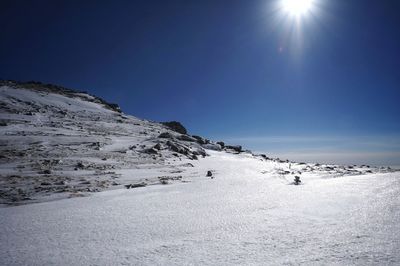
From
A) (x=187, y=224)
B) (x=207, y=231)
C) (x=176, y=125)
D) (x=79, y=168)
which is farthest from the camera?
(x=176, y=125)

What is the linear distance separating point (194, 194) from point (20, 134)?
9632mm

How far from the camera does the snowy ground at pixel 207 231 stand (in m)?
1.82

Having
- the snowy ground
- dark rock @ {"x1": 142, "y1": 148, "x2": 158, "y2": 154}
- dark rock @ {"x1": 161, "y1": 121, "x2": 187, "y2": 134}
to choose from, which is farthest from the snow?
dark rock @ {"x1": 161, "y1": 121, "x2": 187, "y2": 134}

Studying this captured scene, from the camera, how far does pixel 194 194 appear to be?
14.0ft

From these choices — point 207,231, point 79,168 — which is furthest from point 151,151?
point 207,231

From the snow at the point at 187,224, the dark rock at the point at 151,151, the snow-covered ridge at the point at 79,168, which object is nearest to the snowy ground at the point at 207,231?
the snow at the point at 187,224

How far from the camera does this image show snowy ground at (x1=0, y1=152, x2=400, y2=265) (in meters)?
1.82

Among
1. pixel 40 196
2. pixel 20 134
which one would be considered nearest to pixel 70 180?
pixel 40 196

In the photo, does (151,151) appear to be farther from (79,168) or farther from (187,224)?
(187,224)

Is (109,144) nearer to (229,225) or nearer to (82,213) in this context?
(82,213)

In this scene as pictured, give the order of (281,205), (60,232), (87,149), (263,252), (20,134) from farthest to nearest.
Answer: (20,134) < (87,149) < (281,205) < (60,232) < (263,252)

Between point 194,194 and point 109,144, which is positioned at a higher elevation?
point 109,144

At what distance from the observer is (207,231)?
2.39m

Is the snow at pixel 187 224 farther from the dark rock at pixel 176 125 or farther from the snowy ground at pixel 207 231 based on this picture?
the dark rock at pixel 176 125
